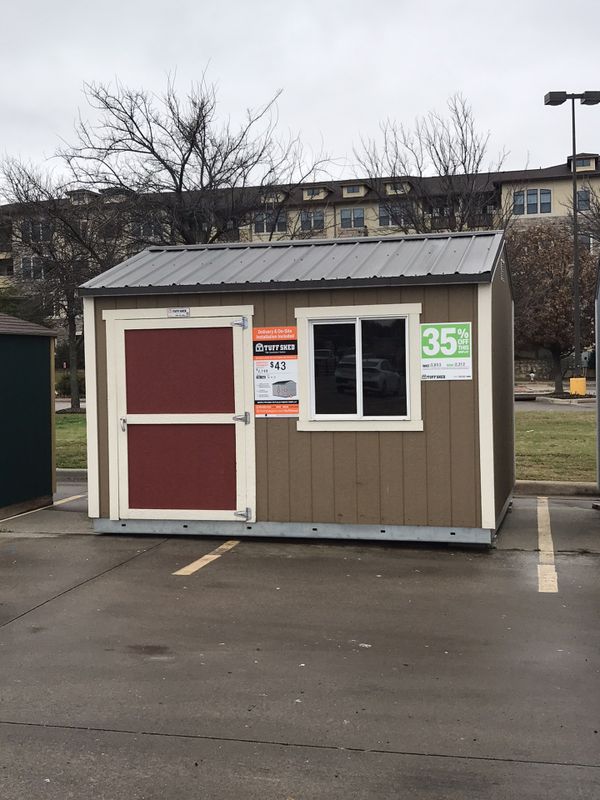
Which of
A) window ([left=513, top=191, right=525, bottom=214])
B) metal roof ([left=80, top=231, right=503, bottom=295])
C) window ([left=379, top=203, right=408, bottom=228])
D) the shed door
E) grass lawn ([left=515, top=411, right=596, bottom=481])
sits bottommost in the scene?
grass lawn ([left=515, top=411, right=596, bottom=481])

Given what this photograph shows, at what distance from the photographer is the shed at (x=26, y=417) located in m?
9.82

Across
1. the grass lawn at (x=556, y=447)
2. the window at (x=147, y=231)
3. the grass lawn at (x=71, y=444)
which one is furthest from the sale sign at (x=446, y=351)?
the window at (x=147, y=231)

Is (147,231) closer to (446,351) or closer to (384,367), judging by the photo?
(384,367)

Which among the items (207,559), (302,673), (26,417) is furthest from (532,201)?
(302,673)

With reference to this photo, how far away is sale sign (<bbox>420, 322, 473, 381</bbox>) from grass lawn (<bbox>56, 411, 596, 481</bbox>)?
4179 millimetres

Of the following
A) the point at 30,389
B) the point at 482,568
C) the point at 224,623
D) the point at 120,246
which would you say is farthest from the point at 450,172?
the point at 224,623

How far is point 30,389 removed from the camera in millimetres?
10195

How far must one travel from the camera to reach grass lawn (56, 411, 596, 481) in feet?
39.9

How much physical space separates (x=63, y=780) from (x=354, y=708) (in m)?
1.44

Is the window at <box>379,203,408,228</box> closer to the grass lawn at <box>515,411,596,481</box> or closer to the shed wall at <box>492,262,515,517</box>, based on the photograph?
the grass lawn at <box>515,411,596,481</box>

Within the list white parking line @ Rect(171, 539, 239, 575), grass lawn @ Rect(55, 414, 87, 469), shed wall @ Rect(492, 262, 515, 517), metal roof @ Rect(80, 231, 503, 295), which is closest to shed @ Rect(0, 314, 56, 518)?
metal roof @ Rect(80, 231, 503, 295)

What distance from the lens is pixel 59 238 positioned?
2886cm

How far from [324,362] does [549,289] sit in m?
32.5

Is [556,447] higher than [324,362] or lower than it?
lower
